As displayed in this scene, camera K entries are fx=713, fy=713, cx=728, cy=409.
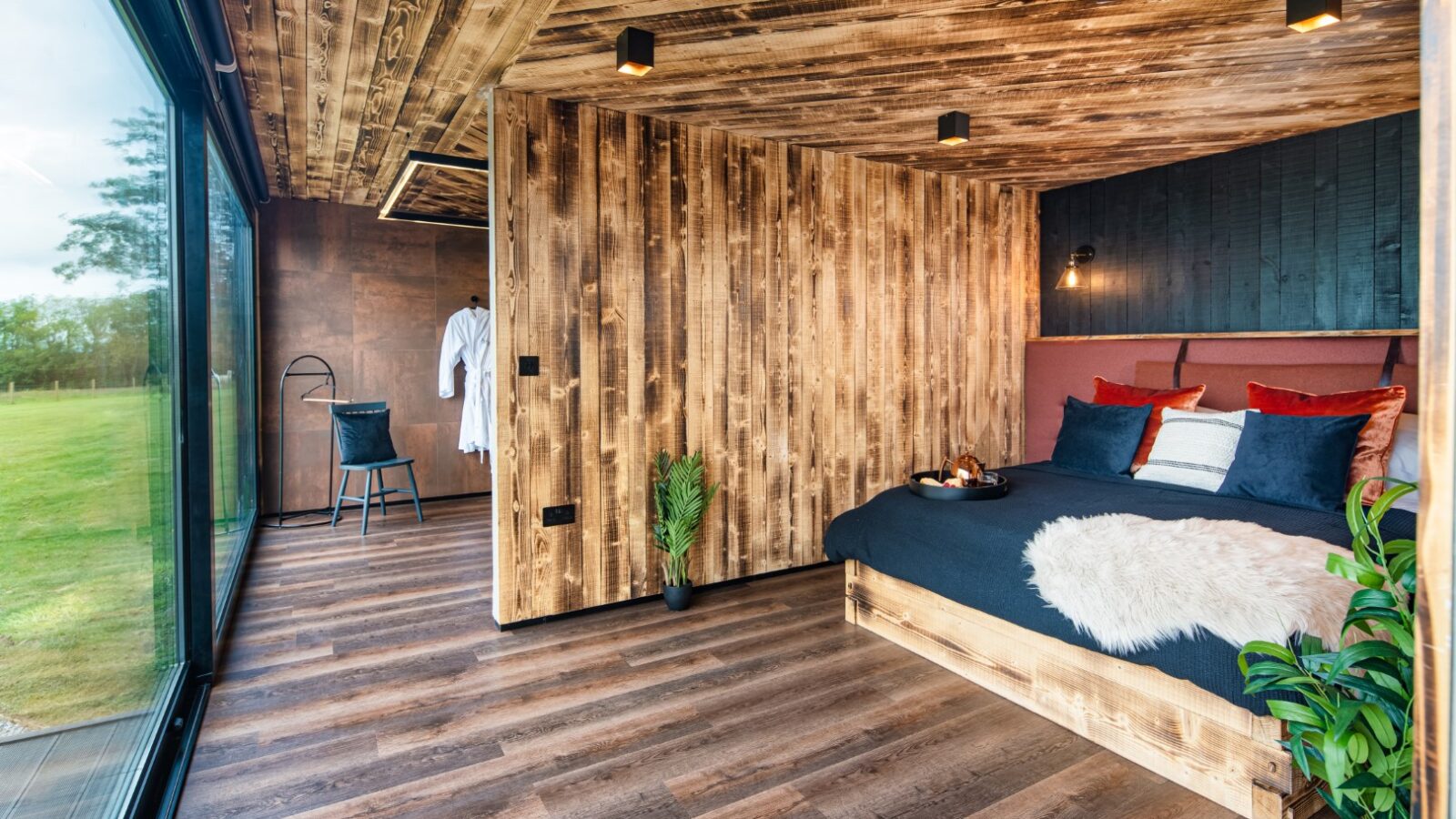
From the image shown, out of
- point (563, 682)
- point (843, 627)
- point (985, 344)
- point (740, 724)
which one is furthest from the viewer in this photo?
point (985, 344)

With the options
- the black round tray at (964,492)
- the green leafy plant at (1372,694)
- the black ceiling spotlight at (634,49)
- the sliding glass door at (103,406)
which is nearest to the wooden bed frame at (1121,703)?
the black round tray at (964,492)

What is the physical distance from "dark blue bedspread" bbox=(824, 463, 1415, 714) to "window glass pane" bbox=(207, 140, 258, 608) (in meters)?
2.70

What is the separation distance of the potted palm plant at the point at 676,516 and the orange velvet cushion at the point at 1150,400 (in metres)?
2.21

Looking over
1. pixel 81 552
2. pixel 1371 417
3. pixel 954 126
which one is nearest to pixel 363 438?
pixel 81 552

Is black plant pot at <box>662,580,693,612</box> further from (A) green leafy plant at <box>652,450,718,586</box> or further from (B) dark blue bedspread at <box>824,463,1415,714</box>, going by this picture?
(B) dark blue bedspread at <box>824,463,1415,714</box>

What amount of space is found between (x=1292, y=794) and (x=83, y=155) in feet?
10.3

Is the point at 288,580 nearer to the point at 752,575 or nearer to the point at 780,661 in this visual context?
the point at 752,575

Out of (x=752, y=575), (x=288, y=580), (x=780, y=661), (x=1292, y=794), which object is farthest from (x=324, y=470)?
(x=1292, y=794)

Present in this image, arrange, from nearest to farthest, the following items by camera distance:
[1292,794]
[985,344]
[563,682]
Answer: [1292,794]
[563,682]
[985,344]

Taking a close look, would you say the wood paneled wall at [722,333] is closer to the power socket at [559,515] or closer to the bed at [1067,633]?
the power socket at [559,515]

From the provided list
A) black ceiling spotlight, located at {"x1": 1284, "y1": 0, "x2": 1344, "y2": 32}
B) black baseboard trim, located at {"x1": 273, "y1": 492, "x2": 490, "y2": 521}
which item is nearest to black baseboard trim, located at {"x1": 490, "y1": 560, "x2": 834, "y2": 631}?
black baseboard trim, located at {"x1": 273, "y1": 492, "x2": 490, "y2": 521}

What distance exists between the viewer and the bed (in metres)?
1.89

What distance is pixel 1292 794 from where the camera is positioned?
1.80 metres

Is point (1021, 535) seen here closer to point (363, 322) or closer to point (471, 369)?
point (471, 369)
